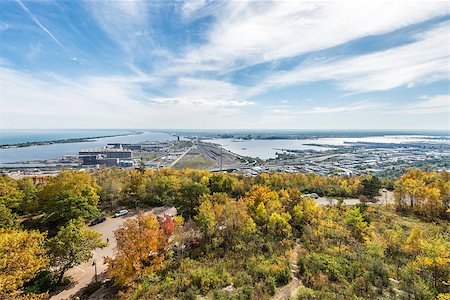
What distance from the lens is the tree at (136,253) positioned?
958 cm

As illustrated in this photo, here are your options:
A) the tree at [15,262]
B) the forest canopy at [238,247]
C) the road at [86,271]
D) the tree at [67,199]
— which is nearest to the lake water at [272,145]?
the forest canopy at [238,247]

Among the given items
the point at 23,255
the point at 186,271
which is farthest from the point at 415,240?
the point at 23,255

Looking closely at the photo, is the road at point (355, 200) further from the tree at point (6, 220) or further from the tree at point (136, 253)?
the tree at point (6, 220)

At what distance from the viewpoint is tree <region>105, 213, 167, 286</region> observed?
31.4ft

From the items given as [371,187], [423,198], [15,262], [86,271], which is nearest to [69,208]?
[86,271]

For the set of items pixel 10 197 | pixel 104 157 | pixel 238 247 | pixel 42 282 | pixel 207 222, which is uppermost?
pixel 10 197

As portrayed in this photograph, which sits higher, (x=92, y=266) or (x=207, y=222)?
(x=207, y=222)

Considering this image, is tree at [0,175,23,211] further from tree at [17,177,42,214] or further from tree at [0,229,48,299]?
tree at [0,229,48,299]

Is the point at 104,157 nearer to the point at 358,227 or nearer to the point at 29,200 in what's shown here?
the point at 29,200

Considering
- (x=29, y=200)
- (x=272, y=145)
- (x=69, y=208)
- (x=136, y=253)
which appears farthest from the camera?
(x=272, y=145)

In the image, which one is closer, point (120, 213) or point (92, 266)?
point (92, 266)

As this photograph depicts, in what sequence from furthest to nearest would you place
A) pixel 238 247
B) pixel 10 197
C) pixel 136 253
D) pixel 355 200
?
pixel 355 200
pixel 10 197
pixel 238 247
pixel 136 253

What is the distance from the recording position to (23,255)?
8.32 meters

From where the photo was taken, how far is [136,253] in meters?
→ 9.94
